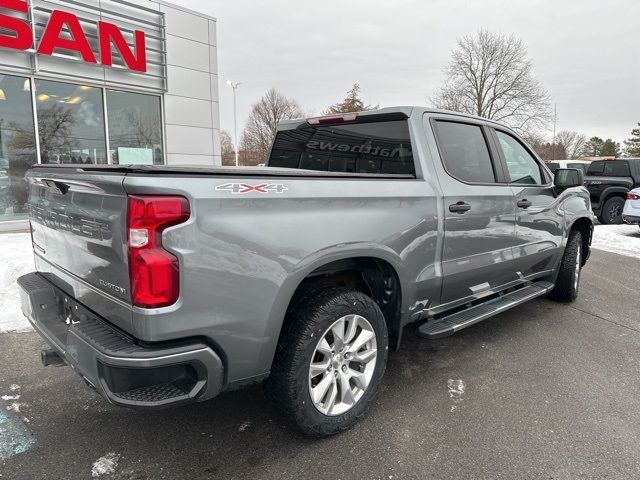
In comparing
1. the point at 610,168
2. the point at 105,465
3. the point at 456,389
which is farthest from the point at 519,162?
the point at 610,168

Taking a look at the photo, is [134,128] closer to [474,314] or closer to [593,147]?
[474,314]

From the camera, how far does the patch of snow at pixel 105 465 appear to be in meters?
2.29

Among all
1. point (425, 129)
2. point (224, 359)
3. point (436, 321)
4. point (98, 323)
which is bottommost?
point (436, 321)

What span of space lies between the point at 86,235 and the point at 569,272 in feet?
15.9

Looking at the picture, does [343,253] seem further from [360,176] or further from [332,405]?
[332,405]

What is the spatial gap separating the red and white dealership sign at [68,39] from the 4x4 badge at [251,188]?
368 inches

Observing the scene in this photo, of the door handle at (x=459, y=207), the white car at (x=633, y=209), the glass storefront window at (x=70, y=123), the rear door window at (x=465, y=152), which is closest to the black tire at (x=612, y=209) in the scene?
the white car at (x=633, y=209)

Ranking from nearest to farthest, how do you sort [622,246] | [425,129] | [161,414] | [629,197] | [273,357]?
[273,357]
[161,414]
[425,129]
[622,246]
[629,197]

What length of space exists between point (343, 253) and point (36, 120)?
9655 mm

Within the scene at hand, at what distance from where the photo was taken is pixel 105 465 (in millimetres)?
2348

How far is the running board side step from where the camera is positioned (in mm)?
3098

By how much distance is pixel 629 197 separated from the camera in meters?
10.5

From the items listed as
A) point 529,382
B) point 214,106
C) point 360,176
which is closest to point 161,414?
point 360,176

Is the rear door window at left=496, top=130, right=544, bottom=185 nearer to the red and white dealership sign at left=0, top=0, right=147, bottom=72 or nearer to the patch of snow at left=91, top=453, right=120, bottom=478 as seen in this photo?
the patch of snow at left=91, top=453, right=120, bottom=478
